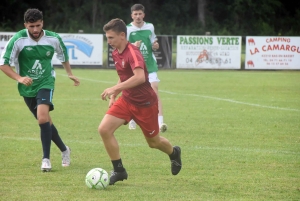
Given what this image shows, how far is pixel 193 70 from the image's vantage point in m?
28.0

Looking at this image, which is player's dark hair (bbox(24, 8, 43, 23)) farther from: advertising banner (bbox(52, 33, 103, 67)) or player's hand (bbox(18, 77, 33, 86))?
advertising banner (bbox(52, 33, 103, 67))

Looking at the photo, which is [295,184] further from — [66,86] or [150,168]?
[66,86]

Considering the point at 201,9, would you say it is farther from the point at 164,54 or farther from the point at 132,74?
the point at 132,74

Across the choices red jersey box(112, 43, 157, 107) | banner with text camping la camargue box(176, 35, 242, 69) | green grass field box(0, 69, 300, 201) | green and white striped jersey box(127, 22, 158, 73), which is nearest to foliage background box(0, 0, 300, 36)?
banner with text camping la camargue box(176, 35, 242, 69)

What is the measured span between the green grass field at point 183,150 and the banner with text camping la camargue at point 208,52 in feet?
30.0

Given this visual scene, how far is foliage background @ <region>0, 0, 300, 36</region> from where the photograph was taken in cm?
4838

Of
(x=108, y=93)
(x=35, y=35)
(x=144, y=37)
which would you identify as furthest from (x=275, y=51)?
(x=108, y=93)

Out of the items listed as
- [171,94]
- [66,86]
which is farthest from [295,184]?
[66,86]

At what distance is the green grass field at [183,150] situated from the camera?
6820mm

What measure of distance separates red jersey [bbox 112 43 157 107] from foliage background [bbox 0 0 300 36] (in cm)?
3983

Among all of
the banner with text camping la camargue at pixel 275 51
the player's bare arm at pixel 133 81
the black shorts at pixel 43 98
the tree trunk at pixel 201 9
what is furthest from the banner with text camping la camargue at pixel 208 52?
the tree trunk at pixel 201 9

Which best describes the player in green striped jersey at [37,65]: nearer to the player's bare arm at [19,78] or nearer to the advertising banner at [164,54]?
the player's bare arm at [19,78]

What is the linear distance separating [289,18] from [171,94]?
109 feet

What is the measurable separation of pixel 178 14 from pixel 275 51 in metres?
24.0
